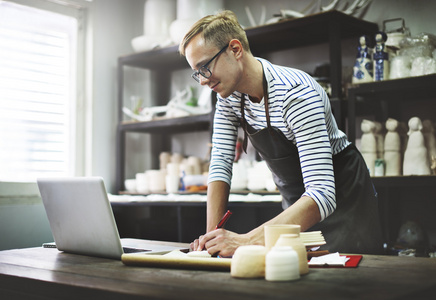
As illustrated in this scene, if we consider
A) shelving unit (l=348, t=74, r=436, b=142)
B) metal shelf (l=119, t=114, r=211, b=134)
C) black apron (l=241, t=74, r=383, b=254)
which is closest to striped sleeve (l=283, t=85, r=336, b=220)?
black apron (l=241, t=74, r=383, b=254)

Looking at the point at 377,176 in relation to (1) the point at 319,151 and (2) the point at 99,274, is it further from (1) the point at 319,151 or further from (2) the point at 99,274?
(2) the point at 99,274

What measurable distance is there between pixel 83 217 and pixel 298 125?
2.40 ft

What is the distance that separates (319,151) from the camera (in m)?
1.69

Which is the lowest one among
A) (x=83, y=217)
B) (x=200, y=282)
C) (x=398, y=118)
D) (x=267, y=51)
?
(x=200, y=282)

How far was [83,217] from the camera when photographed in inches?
66.2

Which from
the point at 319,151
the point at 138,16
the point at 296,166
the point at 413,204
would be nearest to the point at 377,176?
the point at 413,204

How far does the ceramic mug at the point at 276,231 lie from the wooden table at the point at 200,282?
0.11 metres

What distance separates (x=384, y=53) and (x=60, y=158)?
2.43m

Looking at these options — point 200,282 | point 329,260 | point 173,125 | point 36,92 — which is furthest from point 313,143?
point 36,92

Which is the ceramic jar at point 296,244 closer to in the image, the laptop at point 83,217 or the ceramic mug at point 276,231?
the ceramic mug at point 276,231

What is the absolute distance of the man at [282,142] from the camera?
1667 mm

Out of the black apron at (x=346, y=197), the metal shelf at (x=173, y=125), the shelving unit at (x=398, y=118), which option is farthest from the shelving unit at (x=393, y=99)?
the metal shelf at (x=173, y=125)

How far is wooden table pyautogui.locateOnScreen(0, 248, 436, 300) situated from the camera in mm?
1073

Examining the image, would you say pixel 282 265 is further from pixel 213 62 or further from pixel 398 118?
pixel 398 118
